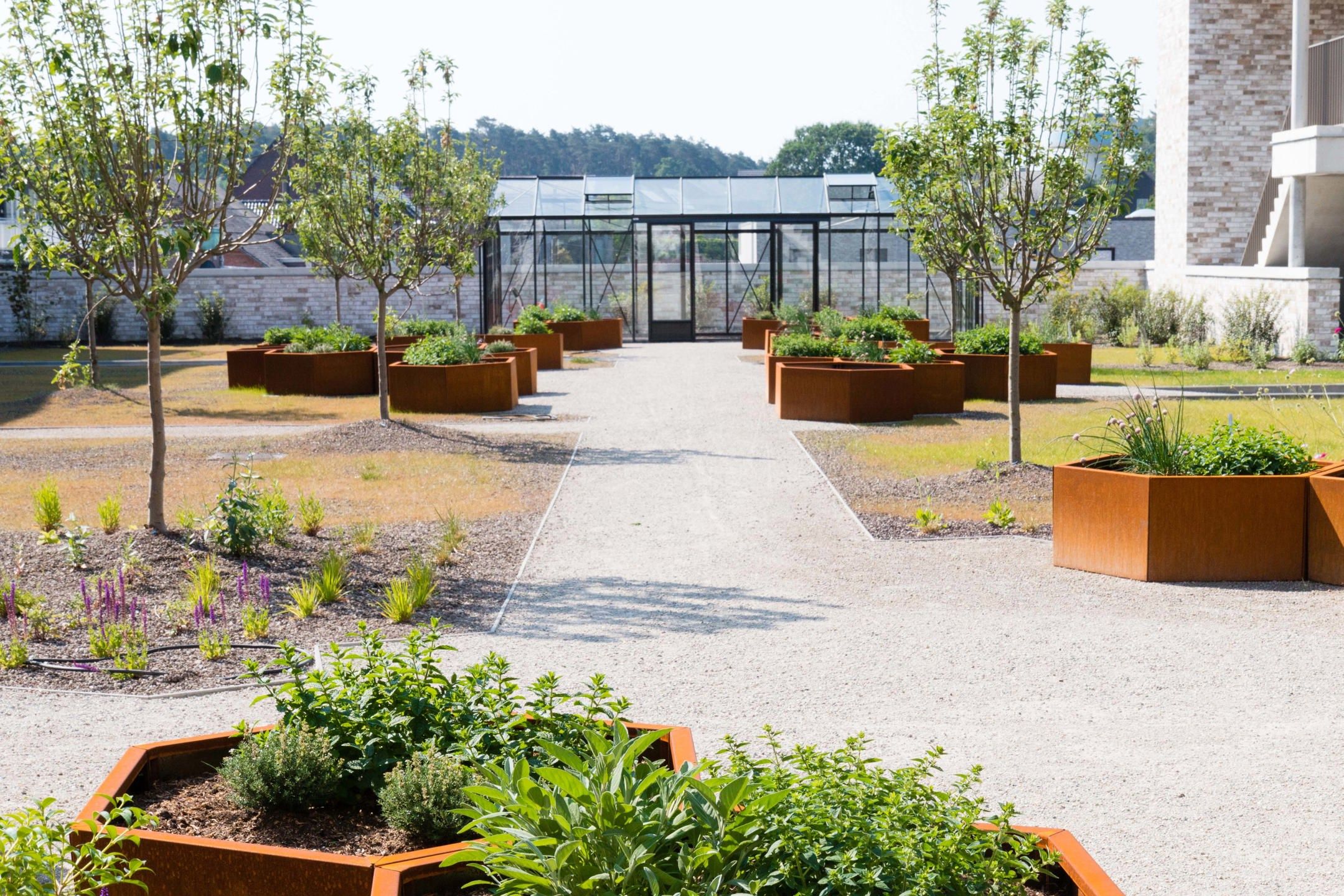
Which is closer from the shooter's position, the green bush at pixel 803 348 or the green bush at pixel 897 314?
the green bush at pixel 803 348

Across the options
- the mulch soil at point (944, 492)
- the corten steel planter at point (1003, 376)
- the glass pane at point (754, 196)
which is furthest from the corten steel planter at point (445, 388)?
the glass pane at point (754, 196)

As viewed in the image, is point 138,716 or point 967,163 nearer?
point 138,716

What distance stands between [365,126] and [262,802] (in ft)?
41.0

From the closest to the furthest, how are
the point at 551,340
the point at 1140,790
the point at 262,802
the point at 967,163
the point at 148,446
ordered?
the point at 262,802 < the point at 1140,790 < the point at 967,163 < the point at 148,446 < the point at 551,340

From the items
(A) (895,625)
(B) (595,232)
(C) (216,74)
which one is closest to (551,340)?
(B) (595,232)

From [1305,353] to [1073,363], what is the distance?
4.99 m

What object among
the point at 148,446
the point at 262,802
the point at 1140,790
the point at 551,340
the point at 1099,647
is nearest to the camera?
the point at 262,802

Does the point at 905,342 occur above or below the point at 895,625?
above

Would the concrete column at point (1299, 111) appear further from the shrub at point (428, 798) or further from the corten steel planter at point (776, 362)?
the shrub at point (428, 798)

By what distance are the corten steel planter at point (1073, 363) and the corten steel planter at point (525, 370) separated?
8.05 metres

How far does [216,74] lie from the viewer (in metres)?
8.06

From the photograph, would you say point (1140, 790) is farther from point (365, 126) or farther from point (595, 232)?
point (595, 232)

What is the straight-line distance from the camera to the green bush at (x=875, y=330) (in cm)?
1928

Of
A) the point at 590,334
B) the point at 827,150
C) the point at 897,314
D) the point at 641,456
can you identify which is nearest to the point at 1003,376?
the point at 641,456
